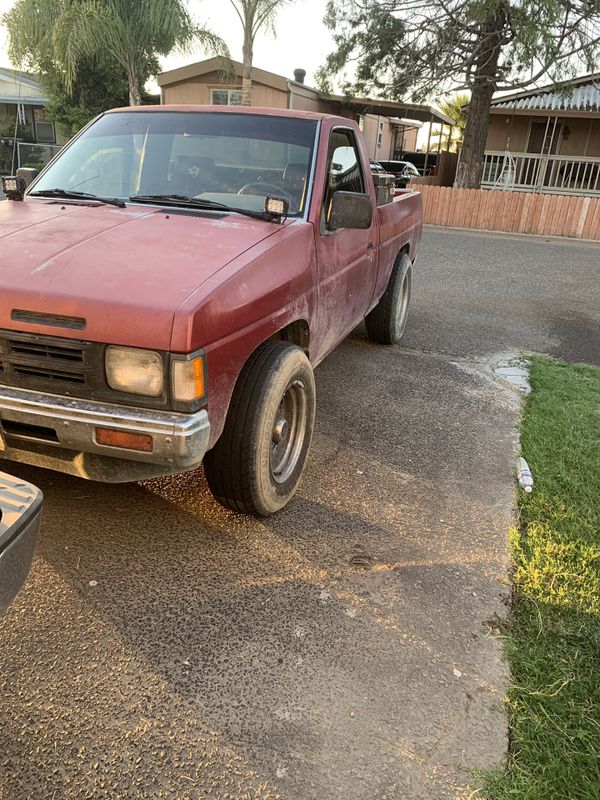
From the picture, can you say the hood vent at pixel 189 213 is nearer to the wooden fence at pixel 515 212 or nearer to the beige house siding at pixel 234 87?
the wooden fence at pixel 515 212

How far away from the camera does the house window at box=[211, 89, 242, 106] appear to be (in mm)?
22078

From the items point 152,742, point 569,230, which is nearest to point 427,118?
point 569,230

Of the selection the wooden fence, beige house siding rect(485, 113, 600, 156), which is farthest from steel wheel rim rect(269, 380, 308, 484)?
beige house siding rect(485, 113, 600, 156)

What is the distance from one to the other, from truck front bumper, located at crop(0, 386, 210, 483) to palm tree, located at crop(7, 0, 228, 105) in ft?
65.1

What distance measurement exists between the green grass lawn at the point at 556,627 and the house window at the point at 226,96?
2095cm

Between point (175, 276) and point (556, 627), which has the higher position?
point (175, 276)

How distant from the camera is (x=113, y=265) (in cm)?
260

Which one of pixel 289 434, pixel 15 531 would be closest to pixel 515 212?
pixel 289 434

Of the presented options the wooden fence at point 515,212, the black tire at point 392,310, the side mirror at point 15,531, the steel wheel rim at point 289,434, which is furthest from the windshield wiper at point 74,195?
the wooden fence at point 515,212

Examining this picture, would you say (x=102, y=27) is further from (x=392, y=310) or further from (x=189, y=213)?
(x=189, y=213)

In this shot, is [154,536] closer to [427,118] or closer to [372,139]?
[372,139]

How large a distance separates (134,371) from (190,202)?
57.6 inches

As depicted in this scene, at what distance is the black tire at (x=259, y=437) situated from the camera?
2.85 m

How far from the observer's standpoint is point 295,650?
2412mm
